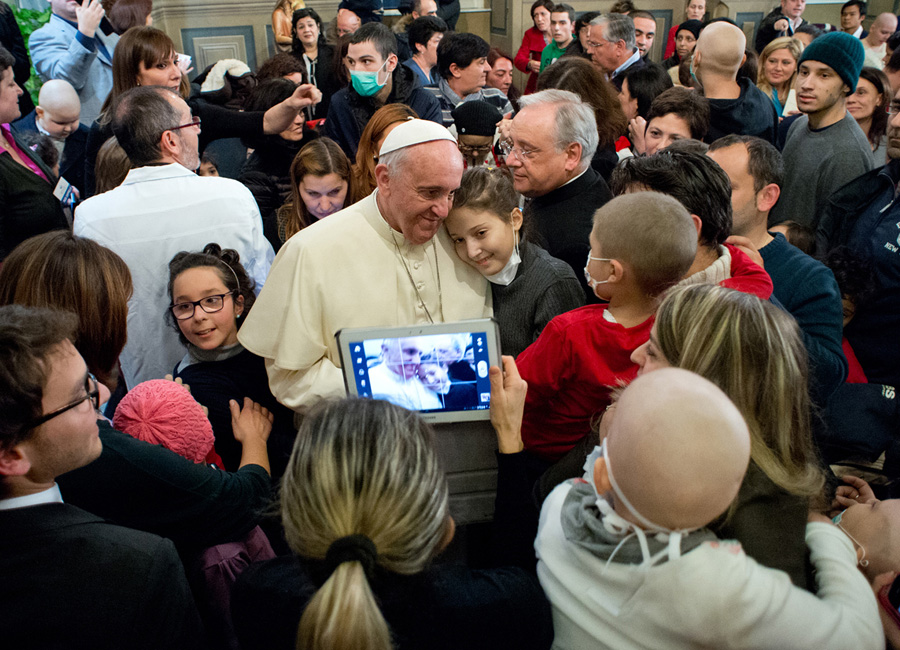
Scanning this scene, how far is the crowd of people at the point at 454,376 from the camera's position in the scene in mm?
1163

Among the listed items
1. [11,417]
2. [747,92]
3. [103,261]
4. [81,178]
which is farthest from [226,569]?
[747,92]

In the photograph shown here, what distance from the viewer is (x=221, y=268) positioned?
255cm

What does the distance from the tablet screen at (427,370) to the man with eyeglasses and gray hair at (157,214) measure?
4.46 feet

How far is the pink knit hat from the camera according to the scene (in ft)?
5.83

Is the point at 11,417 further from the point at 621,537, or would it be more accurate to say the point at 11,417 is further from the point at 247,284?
the point at 247,284

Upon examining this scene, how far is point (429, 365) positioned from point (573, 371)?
1.46 ft

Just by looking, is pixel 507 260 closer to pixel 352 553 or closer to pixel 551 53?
pixel 352 553

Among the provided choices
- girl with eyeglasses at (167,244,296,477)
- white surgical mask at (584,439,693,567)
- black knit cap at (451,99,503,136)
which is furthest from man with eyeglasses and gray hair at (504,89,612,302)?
white surgical mask at (584,439,693,567)

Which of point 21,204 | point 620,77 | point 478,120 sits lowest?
point 21,204

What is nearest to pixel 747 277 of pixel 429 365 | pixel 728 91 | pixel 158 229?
pixel 429 365

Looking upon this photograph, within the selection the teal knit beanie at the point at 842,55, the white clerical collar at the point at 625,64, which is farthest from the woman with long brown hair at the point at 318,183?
the white clerical collar at the point at 625,64

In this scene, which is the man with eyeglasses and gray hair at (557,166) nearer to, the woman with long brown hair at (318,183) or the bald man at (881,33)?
the woman with long brown hair at (318,183)

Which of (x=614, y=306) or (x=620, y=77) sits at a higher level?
(x=620, y=77)

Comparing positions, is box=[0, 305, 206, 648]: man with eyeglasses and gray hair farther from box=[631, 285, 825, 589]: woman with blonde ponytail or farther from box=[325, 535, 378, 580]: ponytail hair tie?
box=[631, 285, 825, 589]: woman with blonde ponytail
